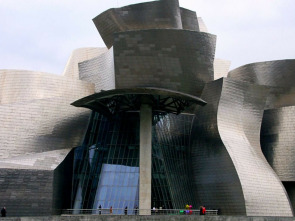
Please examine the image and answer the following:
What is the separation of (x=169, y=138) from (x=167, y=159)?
168 centimetres

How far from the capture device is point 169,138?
30172 millimetres

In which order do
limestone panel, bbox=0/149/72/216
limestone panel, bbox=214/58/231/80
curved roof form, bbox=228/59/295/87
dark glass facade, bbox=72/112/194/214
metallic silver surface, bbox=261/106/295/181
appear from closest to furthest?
limestone panel, bbox=0/149/72/216 → dark glass facade, bbox=72/112/194/214 → metallic silver surface, bbox=261/106/295/181 → curved roof form, bbox=228/59/295/87 → limestone panel, bbox=214/58/231/80

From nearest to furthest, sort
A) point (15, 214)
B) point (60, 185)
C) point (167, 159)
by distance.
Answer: point (15, 214)
point (60, 185)
point (167, 159)

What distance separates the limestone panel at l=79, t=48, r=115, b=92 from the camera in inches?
1188

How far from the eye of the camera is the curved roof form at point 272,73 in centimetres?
3494

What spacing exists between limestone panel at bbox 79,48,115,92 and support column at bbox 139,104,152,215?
3609 mm

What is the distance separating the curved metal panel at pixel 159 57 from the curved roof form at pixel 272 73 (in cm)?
851

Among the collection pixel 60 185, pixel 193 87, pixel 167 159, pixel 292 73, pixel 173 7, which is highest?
pixel 173 7

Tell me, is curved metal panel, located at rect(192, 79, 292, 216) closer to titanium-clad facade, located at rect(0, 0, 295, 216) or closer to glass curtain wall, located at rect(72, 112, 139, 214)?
titanium-clad facade, located at rect(0, 0, 295, 216)

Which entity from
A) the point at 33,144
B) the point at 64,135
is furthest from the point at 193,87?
the point at 33,144

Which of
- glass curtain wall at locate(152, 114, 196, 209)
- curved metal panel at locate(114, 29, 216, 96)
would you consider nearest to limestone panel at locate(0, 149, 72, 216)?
glass curtain wall at locate(152, 114, 196, 209)

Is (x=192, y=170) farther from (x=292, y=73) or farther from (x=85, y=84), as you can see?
A: (x=292, y=73)

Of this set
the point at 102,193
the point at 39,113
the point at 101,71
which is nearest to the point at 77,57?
the point at 101,71

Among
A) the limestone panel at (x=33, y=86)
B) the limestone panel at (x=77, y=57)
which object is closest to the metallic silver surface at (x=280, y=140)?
the limestone panel at (x=33, y=86)
